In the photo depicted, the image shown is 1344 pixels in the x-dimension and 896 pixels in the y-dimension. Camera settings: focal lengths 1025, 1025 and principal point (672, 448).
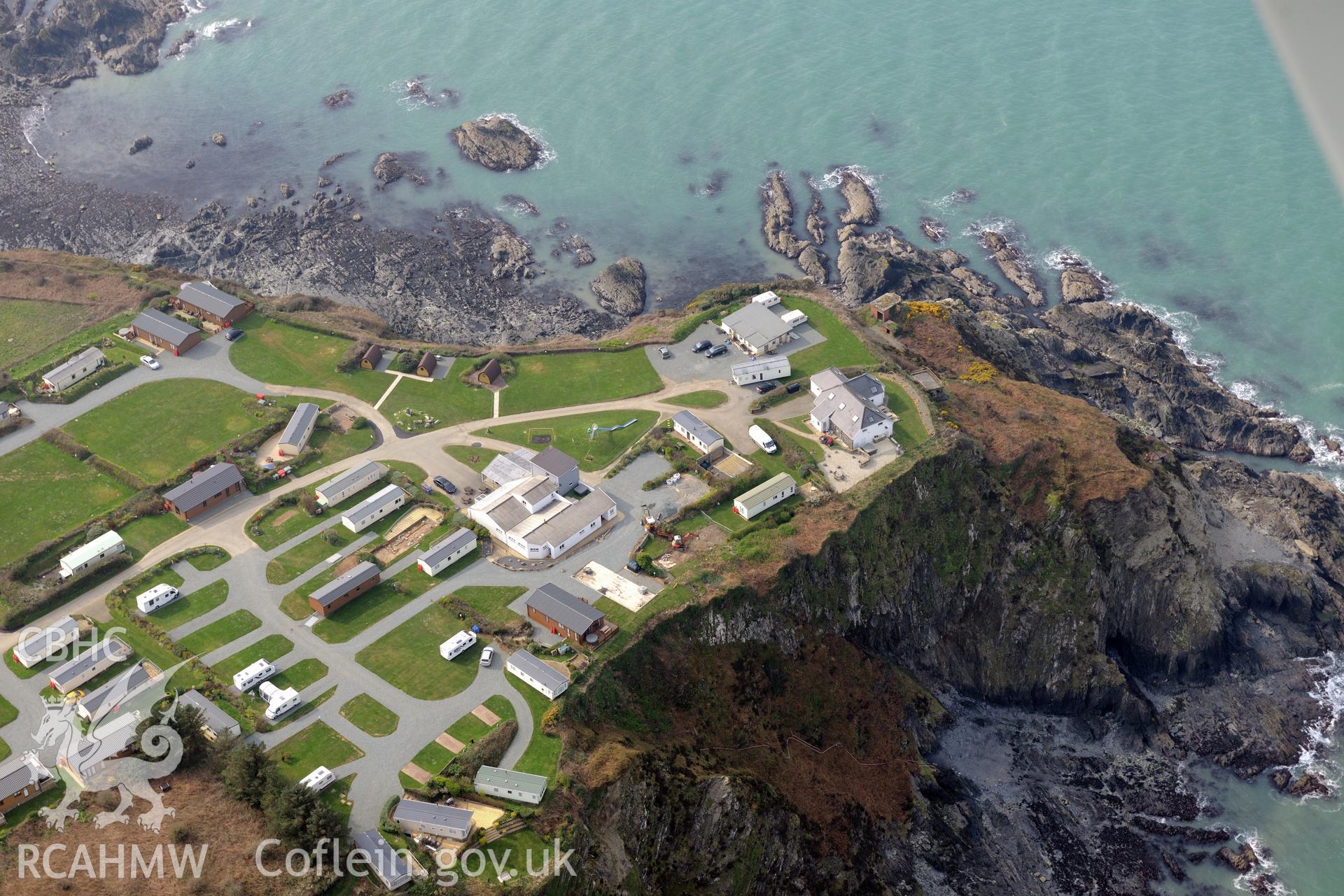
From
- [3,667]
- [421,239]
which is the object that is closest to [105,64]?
[421,239]

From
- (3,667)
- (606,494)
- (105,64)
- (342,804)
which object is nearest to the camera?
(342,804)

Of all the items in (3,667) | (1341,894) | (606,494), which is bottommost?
(1341,894)

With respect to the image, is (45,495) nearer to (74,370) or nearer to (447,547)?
(74,370)

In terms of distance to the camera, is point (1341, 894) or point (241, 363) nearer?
point (1341, 894)

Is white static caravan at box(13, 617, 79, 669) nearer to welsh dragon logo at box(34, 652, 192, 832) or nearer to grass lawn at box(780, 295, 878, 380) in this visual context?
welsh dragon logo at box(34, 652, 192, 832)

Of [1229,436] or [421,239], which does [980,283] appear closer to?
[1229,436]

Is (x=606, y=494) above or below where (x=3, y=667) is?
above

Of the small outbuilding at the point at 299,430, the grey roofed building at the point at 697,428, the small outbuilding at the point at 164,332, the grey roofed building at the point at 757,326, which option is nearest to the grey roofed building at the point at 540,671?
the grey roofed building at the point at 697,428

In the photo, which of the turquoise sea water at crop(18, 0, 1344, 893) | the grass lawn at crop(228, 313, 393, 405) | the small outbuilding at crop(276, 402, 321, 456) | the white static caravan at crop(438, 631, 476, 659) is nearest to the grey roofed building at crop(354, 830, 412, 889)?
the white static caravan at crop(438, 631, 476, 659)

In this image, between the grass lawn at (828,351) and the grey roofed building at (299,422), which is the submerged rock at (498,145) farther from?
the grey roofed building at (299,422)
